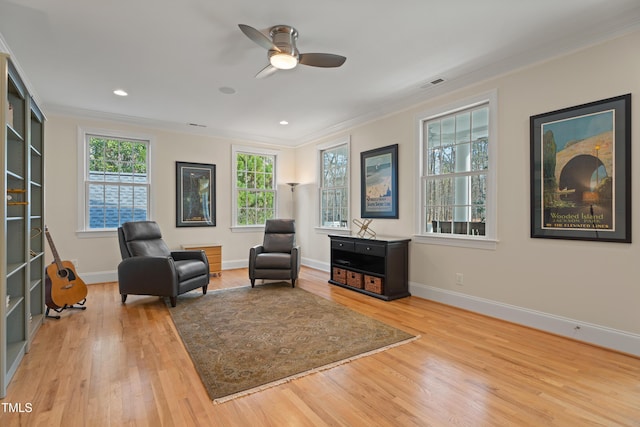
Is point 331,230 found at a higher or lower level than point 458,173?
lower

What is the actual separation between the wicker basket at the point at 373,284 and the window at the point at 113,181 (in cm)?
381

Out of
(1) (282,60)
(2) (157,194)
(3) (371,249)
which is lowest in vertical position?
(3) (371,249)

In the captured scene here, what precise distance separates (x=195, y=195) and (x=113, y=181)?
1270 millimetres

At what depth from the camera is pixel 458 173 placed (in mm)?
3797

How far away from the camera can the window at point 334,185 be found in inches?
221

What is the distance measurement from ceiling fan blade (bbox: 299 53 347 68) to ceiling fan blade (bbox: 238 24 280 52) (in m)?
0.28

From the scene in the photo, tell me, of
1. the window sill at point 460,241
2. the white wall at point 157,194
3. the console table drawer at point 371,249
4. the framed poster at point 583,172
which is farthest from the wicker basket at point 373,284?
the white wall at point 157,194

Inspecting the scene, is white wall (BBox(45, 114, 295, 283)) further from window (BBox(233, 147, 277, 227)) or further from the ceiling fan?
the ceiling fan

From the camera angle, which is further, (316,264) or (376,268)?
(316,264)

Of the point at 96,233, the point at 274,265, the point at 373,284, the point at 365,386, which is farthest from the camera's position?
the point at 96,233

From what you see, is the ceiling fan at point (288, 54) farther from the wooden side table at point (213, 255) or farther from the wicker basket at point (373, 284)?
the wooden side table at point (213, 255)

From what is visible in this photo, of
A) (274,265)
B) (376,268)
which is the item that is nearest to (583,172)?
(376,268)

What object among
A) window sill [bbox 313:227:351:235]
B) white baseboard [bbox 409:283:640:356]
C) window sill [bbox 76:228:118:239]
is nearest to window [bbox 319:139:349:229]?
window sill [bbox 313:227:351:235]

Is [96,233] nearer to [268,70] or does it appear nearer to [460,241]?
[268,70]
